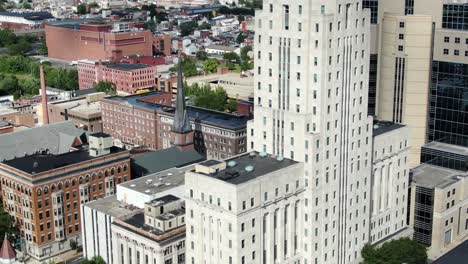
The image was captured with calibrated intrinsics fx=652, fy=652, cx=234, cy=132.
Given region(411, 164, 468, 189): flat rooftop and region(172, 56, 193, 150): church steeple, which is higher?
region(172, 56, 193, 150): church steeple

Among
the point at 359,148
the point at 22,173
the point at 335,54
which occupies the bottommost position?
the point at 22,173

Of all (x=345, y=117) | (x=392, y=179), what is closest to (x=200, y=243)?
(x=345, y=117)

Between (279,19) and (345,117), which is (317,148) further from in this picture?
(279,19)

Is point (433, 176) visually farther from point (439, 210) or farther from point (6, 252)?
point (6, 252)

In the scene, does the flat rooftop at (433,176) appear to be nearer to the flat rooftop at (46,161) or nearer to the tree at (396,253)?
the tree at (396,253)

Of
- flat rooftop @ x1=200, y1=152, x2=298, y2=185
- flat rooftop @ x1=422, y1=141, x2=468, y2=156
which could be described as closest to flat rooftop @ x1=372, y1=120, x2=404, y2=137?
flat rooftop @ x1=422, y1=141, x2=468, y2=156

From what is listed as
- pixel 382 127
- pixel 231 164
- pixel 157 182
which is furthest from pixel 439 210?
pixel 157 182

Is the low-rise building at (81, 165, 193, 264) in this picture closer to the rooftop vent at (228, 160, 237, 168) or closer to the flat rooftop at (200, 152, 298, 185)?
the rooftop vent at (228, 160, 237, 168)

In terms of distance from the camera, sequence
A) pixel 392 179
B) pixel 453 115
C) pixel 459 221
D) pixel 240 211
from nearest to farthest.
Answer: pixel 240 211, pixel 392 179, pixel 459 221, pixel 453 115
